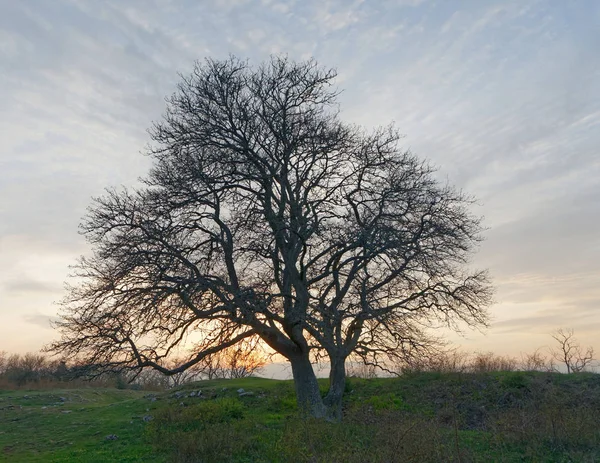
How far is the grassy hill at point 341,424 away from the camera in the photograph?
9.88 meters

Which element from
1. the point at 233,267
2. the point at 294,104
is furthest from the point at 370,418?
the point at 294,104

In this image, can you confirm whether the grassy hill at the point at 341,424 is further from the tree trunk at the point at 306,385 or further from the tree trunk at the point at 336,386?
the tree trunk at the point at 306,385

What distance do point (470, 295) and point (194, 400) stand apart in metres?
12.2

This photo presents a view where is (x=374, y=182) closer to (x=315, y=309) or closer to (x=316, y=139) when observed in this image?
(x=316, y=139)

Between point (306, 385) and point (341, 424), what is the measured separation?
10.6 ft

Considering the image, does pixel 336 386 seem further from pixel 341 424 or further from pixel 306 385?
pixel 341 424

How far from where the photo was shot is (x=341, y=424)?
39.1 feet

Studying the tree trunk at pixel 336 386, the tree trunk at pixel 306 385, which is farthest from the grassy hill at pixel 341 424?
the tree trunk at pixel 306 385

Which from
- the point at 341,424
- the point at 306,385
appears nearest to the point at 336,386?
the point at 306,385

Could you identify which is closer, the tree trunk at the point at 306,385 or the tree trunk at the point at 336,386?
the tree trunk at the point at 306,385

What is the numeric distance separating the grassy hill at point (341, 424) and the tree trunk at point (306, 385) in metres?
0.89

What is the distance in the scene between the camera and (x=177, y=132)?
16000 millimetres

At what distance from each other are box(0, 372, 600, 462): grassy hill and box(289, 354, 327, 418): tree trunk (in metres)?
0.89

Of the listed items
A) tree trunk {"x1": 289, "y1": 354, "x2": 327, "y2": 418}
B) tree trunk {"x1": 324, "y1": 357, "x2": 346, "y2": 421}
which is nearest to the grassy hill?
tree trunk {"x1": 324, "y1": 357, "x2": 346, "y2": 421}
